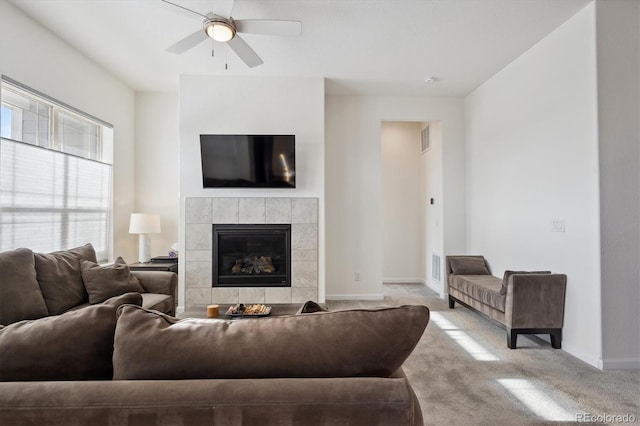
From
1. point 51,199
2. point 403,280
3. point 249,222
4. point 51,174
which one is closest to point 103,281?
point 51,199

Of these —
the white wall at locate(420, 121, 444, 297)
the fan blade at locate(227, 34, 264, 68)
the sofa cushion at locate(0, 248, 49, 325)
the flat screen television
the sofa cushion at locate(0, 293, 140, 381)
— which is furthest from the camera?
the white wall at locate(420, 121, 444, 297)

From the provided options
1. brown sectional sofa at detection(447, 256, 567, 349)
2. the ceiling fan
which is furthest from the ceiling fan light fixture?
brown sectional sofa at detection(447, 256, 567, 349)

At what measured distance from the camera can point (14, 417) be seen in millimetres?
757

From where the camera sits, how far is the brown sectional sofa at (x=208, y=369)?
76 centimetres

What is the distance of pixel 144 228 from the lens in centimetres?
408

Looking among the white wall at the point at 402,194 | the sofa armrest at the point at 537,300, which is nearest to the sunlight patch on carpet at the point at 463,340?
the sofa armrest at the point at 537,300

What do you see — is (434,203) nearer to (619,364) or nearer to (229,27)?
(619,364)

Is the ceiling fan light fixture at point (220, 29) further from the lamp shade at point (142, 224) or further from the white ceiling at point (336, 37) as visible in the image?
the lamp shade at point (142, 224)

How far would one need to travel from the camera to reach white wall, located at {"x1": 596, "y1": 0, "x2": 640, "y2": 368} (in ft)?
8.39

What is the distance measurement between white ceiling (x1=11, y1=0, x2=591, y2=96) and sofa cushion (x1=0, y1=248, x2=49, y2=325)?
207cm

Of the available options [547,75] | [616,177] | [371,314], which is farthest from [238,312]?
[547,75]

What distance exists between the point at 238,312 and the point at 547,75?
143 inches

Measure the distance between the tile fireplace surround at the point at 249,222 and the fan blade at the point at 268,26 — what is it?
202cm

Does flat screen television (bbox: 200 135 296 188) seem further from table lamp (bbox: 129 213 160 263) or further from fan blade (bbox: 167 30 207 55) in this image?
fan blade (bbox: 167 30 207 55)
